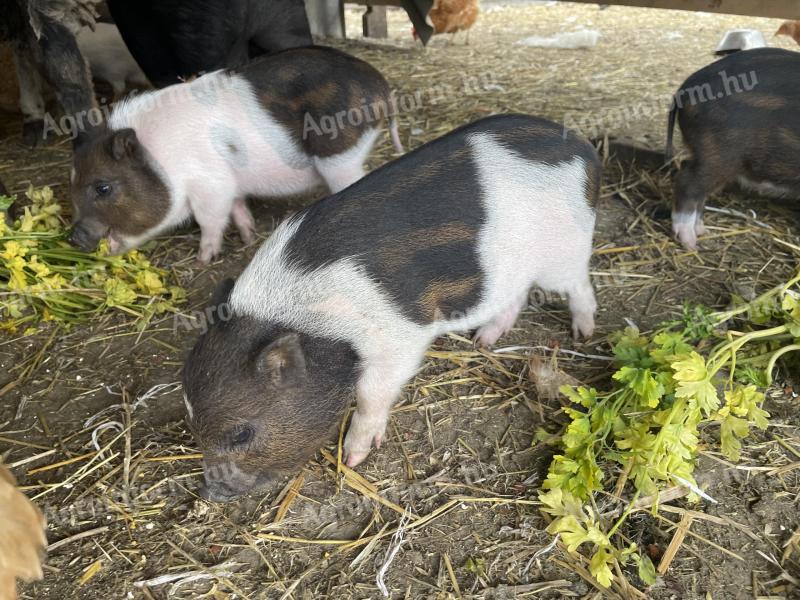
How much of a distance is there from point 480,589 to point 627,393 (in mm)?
846

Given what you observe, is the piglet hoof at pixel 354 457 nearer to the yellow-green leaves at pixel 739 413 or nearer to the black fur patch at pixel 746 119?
the yellow-green leaves at pixel 739 413

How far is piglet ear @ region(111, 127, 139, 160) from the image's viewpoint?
3354 millimetres

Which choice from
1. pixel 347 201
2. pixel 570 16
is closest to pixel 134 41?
pixel 347 201

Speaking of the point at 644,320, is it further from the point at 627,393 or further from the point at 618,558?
the point at 618,558

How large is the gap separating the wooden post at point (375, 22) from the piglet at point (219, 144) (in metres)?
5.12

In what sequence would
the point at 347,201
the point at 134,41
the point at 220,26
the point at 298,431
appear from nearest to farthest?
1. the point at 298,431
2. the point at 347,201
3. the point at 220,26
4. the point at 134,41

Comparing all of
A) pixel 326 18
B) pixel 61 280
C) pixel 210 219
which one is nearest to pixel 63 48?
pixel 210 219

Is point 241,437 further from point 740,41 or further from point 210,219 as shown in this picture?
point 740,41

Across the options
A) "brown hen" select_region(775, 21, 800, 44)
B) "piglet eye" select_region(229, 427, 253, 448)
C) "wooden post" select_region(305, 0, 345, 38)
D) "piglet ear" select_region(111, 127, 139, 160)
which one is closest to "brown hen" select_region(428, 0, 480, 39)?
"wooden post" select_region(305, 0, 345, 38)

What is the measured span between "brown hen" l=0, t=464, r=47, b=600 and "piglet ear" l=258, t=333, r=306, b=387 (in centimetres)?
81

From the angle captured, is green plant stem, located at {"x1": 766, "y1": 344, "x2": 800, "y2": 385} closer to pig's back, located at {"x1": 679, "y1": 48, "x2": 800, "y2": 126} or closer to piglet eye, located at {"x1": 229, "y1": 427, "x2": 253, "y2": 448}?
pig's back, located at {"x1": 679, "y1": 48, "x2": 800, "y2": 126}

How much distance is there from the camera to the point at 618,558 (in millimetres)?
2072

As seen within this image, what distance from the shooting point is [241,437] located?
2.12 m

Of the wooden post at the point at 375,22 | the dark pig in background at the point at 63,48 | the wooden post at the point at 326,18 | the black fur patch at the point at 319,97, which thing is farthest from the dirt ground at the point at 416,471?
the wooden post at the point at 375,22
